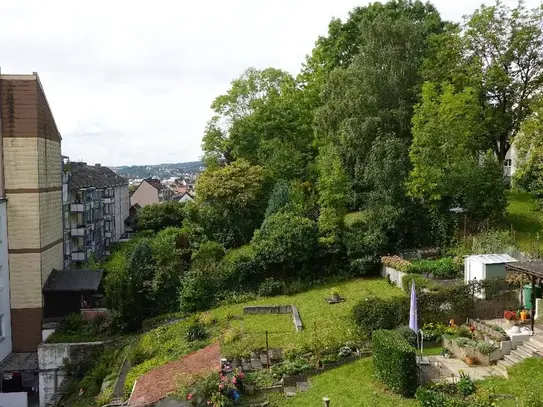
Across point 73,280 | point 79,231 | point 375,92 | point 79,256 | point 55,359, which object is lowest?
point 55,359

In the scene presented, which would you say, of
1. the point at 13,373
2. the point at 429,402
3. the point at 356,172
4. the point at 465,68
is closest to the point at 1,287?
the point at 13,373

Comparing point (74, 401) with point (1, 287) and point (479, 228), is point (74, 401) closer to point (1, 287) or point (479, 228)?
point (1, 287)

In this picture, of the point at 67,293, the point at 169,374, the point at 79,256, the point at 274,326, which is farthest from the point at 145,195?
the point at 169,374

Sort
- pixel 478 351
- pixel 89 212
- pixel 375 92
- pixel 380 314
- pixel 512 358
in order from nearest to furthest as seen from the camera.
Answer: pixel 512 358, pixel 478 351, pixel 380 314, pixel 375 92, pixel 89 212

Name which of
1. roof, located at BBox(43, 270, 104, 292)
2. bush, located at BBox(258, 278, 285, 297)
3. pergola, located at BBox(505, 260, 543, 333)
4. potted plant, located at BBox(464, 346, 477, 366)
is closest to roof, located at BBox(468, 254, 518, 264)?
pergola, located at BBox(505, 260, 543, 333)

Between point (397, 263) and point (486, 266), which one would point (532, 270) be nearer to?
point (486, 266)

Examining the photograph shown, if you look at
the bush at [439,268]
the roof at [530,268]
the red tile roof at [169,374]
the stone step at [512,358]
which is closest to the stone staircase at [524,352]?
the stone step at [512,358]

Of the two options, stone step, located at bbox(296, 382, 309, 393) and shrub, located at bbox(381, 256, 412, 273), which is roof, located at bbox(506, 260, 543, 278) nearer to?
shrub, located at bbox(381, 256, 412, 273)
